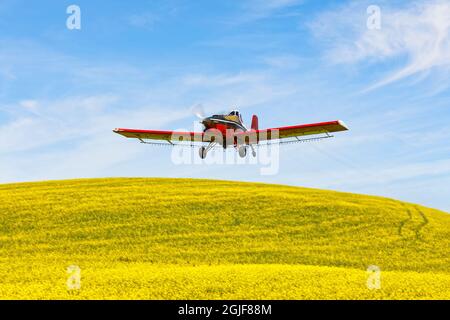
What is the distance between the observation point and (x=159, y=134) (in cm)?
2617

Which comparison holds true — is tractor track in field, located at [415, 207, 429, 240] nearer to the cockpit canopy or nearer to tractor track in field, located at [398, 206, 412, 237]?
tractor track in field, located at [398, 206, 412, 237]

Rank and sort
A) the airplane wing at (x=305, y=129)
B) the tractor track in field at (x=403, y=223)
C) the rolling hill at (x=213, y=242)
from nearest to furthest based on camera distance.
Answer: the rolling hill at (x=213, y=242) < the airplane wing at (x=305, y=129) < the tractor track in field at (x=403, y=223)

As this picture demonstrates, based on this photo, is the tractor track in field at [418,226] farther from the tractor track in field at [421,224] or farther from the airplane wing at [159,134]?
the airplane wing at [159,134]

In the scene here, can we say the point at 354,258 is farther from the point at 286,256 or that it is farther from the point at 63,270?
the point at 63,270

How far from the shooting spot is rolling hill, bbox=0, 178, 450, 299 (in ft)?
63.8

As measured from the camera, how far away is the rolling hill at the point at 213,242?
1944 centimetres

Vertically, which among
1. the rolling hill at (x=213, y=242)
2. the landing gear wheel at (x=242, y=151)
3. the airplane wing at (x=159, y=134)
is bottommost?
the rolling hill at (x=213, y=242)

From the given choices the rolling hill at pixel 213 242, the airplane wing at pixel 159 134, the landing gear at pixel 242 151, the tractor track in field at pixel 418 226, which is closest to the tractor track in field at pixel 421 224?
the tractor track in field at pixel 418 226

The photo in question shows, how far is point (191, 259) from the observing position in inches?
1073

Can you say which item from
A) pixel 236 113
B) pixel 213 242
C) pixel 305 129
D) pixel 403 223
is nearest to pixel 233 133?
pixel 236 113

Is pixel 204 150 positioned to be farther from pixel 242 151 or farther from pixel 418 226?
pixel 418 226

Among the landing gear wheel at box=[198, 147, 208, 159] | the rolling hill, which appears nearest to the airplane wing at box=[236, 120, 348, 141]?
the landing gear wheel at box=[198, 147, 208, 159]
